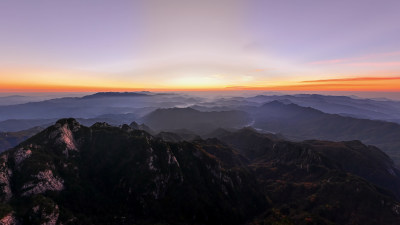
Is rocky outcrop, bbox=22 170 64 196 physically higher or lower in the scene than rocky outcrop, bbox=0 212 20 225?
higher

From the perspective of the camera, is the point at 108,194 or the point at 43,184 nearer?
the point at 43,184

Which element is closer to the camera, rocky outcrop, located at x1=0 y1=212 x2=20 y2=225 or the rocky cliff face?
rocky outcrop, located at x1=0 y1=212 x2=20 y2=225

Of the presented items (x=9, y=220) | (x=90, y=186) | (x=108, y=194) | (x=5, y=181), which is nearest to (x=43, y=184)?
(x=5, y=181)

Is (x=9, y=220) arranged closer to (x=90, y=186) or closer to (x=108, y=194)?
(x=90, y=186)

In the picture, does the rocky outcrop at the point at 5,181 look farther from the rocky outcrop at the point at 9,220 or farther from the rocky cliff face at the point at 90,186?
the rocky outcrop at the point at 9,220

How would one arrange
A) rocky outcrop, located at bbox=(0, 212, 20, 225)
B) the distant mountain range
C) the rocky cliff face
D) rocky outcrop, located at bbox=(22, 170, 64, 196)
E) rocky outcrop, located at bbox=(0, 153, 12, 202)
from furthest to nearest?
1. rocky outcrop, located at bbox=(22, 170, 64, 196)
2. the distant mountain range
3. the rocky cliff face
4. rocky outcrop, located at bbox=(0, 153, 12, 202)
5. rocky outcrop, located at bbox=(0, 212, 20, 225)

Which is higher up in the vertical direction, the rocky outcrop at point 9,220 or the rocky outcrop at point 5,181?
the rocky outcrop at point 5,181

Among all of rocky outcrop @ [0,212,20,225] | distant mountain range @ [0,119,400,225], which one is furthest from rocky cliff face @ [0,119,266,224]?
rocky outcrop @ [0,212,20,225]

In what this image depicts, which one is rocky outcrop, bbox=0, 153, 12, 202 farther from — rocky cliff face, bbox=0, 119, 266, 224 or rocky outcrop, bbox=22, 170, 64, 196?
rocky outcrop, bbox=22, 170, 64, 196

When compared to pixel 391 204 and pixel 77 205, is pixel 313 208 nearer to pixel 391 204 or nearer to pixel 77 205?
pixel 391 204

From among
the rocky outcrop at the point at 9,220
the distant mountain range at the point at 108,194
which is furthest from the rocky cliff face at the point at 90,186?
the rocky outcrop at the point at 9,220

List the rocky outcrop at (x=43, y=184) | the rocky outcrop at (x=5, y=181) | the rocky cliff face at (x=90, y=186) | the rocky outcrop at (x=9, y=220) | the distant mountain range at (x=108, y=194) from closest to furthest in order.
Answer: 1. the rocky outcrop at (x=9, y=220)
2. the rocky outcrop at (x=5, y=181)
3. the rocky cliff face at (x=90, y=186)
4. the distant mountain range at (x=108, y=194)
5. the rocky outcrop at (x=43, y=184)

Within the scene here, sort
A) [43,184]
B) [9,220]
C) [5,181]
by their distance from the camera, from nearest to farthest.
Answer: [9,220]
[5,181]
[43,184]
